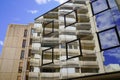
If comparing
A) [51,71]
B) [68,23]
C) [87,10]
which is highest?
[87,10]

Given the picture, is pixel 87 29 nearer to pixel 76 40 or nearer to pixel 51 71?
pixel 76 40

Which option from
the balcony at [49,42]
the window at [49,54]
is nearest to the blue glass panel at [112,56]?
the window at [49,54]

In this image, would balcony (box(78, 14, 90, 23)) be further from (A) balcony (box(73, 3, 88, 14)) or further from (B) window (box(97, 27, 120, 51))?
(B) window (box(97, 27, 120, 51))

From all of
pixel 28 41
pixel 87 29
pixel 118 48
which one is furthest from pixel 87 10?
pixel 28 41

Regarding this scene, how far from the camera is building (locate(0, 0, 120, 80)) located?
1056 centimetres

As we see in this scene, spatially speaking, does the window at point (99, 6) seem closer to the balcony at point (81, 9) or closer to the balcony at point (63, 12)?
the balcony at point (81, 9)

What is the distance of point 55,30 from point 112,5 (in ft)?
17.0

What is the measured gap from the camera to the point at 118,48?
8.71m

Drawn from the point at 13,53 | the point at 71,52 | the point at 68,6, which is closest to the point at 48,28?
the point at 68,6

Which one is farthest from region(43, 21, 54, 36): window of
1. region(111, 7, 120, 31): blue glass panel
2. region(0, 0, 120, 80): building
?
region(111, 7, 120, 31): blue glass panel

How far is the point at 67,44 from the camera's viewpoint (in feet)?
38.1

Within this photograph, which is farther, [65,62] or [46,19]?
[46,19]

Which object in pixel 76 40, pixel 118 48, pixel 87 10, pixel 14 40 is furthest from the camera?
pixel 14 40

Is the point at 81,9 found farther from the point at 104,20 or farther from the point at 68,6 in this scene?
the point at 104,20
